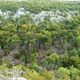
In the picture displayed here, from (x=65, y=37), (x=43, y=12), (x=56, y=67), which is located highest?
(x=43, y=12)

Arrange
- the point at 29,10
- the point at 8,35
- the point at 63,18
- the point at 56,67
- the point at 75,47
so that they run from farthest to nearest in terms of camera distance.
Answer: the point at 29,10, the point at 63,18, the point at 8,35, the point at 75,47, the point at 56,67

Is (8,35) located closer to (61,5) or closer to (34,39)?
(34,39)

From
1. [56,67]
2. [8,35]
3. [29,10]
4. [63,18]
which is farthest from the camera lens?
[29,10]

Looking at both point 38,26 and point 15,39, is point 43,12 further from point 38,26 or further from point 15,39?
point 15,39

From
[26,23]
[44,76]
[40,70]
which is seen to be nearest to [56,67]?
[40,70]

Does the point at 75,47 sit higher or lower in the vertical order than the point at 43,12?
lower

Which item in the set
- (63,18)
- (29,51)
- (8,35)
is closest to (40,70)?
(29,51)

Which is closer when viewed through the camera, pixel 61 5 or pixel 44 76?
pixel 44 76
